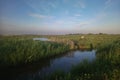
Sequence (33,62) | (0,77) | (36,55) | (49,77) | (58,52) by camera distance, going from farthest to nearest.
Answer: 1. (58,52)
2. (36,55)
3. (33,62)
4. (0,77)
5. (49,77)

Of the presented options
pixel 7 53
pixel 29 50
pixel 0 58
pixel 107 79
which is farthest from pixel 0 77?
pixel 107 79

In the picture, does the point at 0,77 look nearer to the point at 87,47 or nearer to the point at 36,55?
the point at 36,55

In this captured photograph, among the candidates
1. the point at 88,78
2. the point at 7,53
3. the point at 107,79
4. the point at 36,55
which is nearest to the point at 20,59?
the point at 7,53

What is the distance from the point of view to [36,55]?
9195mm

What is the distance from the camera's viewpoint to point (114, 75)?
13.6 ft

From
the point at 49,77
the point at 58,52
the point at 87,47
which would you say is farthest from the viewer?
the point at 87,47

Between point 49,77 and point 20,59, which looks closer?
point 49,77

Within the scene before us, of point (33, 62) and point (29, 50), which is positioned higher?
point (29, 50)

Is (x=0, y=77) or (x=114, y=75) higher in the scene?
(x=114, y=75)

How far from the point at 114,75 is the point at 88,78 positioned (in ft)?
2.68

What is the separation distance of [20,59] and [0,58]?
1229 millimetres

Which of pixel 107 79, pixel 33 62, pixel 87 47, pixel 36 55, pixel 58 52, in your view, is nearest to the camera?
pixel 107 79

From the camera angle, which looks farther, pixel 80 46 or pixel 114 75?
pixel 80 46

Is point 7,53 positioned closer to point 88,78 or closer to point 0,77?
point 0,77
